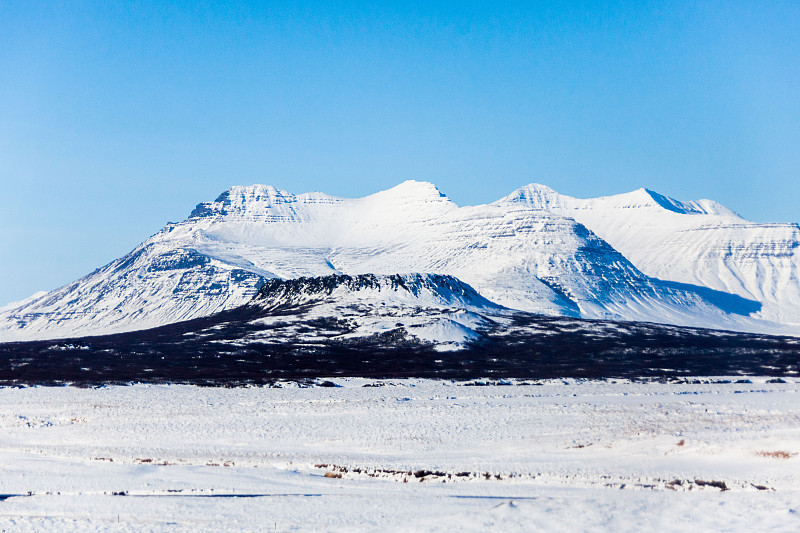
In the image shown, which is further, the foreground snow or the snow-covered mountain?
the snow-covered mountain

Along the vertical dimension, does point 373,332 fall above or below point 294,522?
above

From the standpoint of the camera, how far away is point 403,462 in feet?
134

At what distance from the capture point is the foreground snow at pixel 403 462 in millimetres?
29078

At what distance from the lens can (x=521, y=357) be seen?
126m

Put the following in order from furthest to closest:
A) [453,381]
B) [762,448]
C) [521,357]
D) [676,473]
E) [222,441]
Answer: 1. [521,357]
2. [453,381]
3. [222,441]
4. [762,448]
5. [676,473]

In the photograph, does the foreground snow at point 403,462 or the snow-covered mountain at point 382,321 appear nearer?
the foreground snow at point 403,462

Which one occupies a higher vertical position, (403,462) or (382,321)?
(382,321)

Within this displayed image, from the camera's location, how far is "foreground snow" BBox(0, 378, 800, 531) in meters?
29.1

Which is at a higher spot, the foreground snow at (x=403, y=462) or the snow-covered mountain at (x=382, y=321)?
the snow-covered mountain at (x=382, y=321)

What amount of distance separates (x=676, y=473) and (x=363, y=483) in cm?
1271

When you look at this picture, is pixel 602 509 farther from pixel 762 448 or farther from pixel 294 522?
pixel 762 448

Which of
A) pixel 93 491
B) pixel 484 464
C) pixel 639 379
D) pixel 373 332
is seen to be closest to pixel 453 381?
pixel 639 379

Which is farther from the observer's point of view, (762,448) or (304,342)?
(304,342)

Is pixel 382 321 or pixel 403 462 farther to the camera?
pixel 382 321
